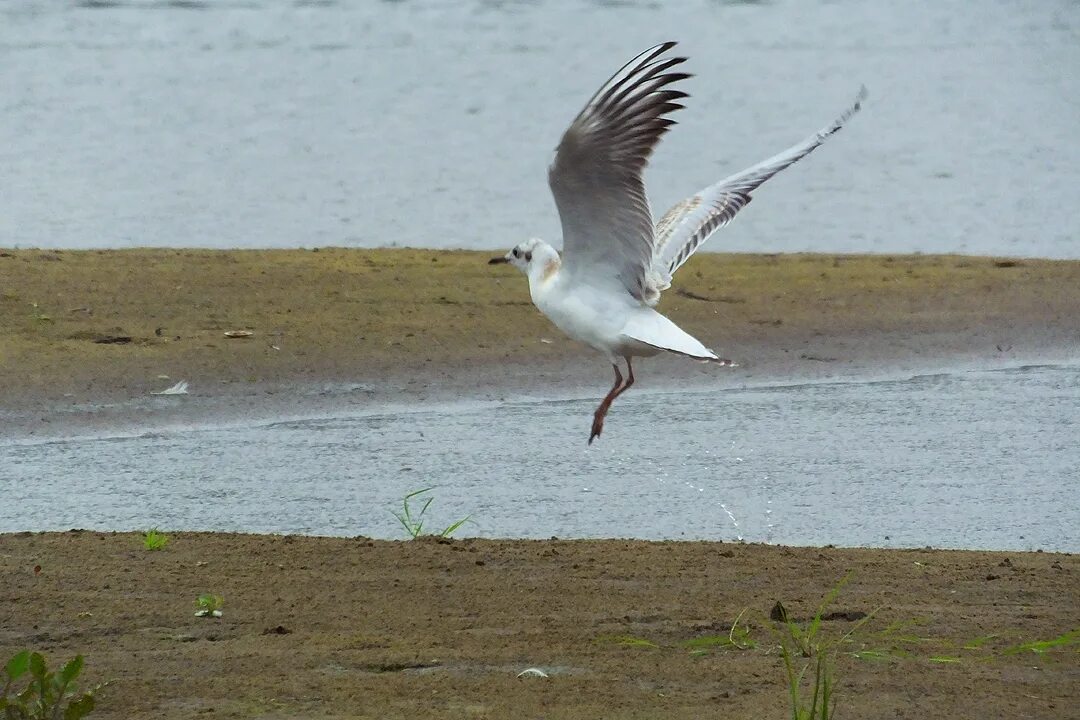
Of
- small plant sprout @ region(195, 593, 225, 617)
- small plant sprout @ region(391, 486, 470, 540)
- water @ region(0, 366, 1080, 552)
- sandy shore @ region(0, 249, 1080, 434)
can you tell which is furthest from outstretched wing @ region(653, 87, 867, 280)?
small plant sprout @ region(195, 593, 225, 617)

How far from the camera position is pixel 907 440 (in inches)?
329

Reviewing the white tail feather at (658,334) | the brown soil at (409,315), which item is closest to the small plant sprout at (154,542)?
the white tail feather at (658,334)

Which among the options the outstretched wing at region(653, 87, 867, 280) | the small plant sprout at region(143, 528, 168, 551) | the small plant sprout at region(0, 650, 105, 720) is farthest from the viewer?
the outstretched wing at region(653, 87, 867, 280)

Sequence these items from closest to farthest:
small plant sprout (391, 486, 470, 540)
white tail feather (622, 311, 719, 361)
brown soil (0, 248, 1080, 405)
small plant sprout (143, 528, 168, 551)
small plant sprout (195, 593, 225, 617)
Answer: small plant sprout (195, 593, 225, 617)
small plant sprout (143, 528, 168, 551)
small plant sprout (391, 486, 470, 540)
white tail feather (622, 311, 719, 361)
brown soil (0, 248, 1080, 405)

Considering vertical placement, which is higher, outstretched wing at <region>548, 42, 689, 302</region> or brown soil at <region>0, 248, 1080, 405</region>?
brown soil at <region>0, 248, 1080, 405</region>

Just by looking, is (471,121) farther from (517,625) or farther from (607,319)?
(517,625)

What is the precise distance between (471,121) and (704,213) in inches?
429

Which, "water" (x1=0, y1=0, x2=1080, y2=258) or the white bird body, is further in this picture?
"water" (x1=0, y1=0, x2=1080, y2=258)

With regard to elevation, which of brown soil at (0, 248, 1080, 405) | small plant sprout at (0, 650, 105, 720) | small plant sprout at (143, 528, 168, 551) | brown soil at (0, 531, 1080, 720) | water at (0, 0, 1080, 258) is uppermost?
water at (0, 0, 1080, 258)

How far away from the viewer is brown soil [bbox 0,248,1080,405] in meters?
9.20

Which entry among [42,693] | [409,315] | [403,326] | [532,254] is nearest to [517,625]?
[42,693]

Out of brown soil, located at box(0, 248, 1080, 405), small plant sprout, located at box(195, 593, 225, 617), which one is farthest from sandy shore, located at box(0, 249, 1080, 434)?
small plant sprout, located at box(195, 593, 225, 617)

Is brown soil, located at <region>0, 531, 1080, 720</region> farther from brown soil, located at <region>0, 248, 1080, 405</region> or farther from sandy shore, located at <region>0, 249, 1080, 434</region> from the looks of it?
brown soil, located at <region>0, 248, 1080, 405</region>

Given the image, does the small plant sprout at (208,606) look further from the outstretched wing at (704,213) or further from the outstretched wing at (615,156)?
the outstretched wing at (704,213)
